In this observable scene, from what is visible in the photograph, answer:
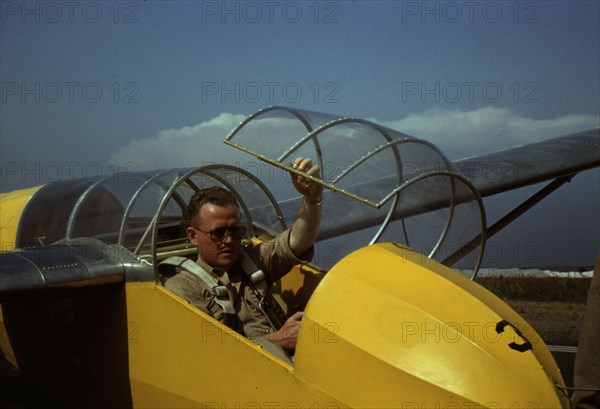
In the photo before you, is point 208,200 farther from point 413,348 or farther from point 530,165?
point 530,165

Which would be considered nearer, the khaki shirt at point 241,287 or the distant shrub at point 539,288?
the khaki shirt at point 241,287

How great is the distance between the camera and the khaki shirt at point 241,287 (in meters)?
4.39

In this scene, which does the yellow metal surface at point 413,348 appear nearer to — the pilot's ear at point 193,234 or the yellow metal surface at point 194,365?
the yellow metal surface at point 194,365

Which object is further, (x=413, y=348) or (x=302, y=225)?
(x=302, y=225)

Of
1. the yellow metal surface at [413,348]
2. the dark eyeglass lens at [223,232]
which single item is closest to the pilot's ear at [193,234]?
the dark eyeglass lens at [223,232]

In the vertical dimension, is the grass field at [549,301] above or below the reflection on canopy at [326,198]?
below

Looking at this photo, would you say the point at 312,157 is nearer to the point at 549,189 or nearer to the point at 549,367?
the point at 549,367

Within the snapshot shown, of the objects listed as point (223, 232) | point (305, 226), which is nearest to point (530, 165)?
point (305, 226)

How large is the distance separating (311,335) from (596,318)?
1719mm

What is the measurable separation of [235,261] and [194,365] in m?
0.98

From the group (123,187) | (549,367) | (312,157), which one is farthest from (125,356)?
(549,367)

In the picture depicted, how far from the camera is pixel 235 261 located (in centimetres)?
490

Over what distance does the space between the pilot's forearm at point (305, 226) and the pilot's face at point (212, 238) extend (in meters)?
0.45

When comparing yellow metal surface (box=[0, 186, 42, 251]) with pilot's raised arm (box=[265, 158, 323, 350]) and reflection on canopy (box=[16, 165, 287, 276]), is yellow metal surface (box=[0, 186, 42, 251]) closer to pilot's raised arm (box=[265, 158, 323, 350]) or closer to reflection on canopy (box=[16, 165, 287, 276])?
reflection on canopy (box=[16, 165, 287, 276])
